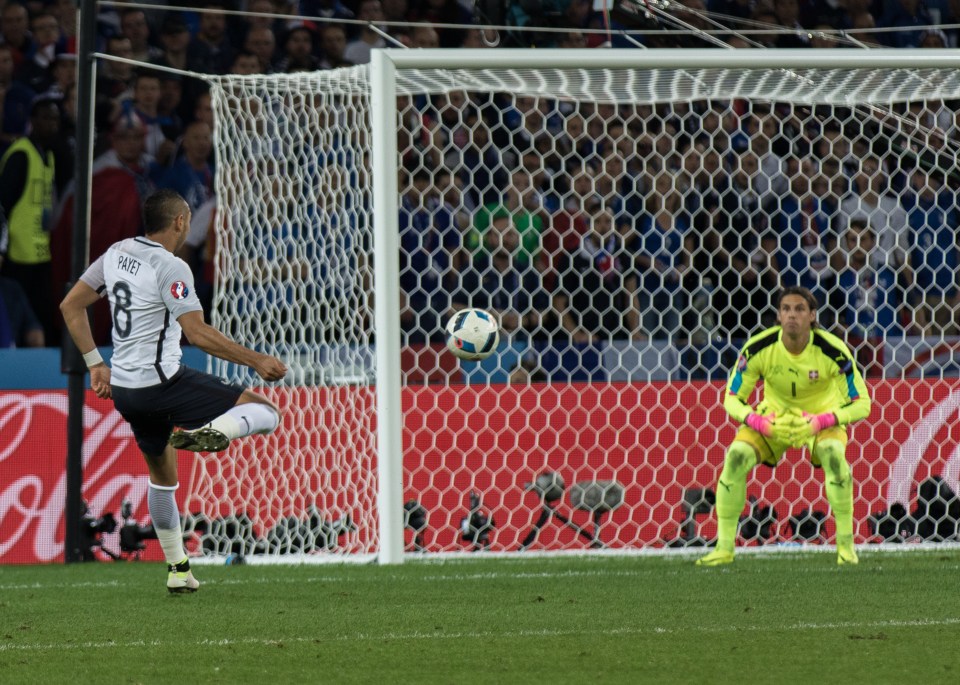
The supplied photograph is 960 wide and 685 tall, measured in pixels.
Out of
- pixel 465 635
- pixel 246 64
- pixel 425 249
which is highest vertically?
pixel 246 64

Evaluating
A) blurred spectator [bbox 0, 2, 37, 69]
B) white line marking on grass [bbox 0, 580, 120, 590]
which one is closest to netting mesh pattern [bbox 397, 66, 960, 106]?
white line marking on grass [bbox 0, 580, 120, 590]

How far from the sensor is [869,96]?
29.3 feet

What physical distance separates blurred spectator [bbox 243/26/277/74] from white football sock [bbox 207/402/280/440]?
615cm

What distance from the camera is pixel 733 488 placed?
7.76 m

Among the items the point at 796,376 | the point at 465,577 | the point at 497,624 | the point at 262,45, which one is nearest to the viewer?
the point at 497,624

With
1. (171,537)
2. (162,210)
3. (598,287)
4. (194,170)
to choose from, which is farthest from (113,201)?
(171,537)

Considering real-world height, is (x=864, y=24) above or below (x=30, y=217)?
above

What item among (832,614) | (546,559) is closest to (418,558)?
(546,559)

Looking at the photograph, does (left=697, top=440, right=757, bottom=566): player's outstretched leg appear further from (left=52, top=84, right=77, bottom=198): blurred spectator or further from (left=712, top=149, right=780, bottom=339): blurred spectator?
(left=52, top=84, right=77, bottom=198): blurred spectator

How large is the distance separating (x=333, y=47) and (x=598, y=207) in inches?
120

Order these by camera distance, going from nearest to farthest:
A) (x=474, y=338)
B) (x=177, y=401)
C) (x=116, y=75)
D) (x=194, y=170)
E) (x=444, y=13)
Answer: (x=177, y=401)
(x=474, y=338)
(x=194, y=170)
(x=116, y=75)
(x=444, y=13)

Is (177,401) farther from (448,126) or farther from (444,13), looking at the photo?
(444,13)

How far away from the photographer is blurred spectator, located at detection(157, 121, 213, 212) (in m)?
11.3

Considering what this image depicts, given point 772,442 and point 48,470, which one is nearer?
point 772,442
